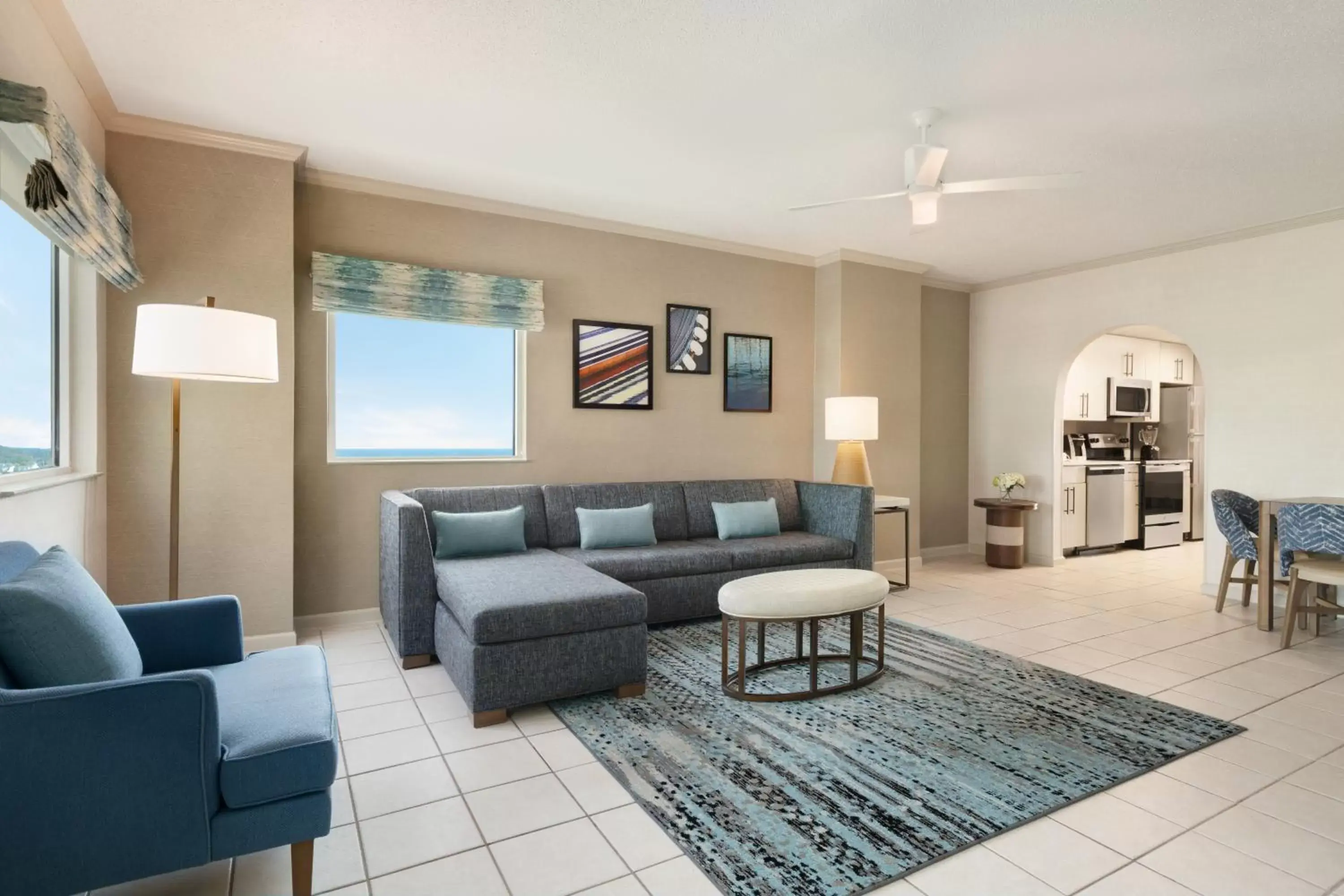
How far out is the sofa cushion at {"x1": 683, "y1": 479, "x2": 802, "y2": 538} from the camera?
4.87 metres

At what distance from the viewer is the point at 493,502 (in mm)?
4184

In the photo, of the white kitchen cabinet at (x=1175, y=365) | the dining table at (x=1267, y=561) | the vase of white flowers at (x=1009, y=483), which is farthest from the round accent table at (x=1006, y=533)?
the white kitchen cabinet at (x=1175, y=365)

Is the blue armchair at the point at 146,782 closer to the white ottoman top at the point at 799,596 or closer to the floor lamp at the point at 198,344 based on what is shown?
the floor lamp at the point at 198,344

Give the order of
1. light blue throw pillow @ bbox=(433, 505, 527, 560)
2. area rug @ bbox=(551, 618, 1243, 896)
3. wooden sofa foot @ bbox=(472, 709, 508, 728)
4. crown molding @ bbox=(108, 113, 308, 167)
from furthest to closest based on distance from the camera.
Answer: light blue throw pillow @ bbox=(433, 505, 527, 560) < crown molding @ bbox=(108, 113, 308, 167) < wooden sofa foot @ bbox=(472, 709, 508, 728) < area rug @ bbox=(551, 618, 1243, 896)

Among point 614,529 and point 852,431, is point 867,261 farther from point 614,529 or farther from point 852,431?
point 614,529

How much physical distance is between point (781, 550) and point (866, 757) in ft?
6.61

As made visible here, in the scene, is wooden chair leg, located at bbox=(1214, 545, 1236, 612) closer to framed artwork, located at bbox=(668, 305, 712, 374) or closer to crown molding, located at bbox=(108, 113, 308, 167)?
framed artwork, located at bbox=(668, 305, 712, 374)

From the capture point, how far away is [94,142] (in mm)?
3146

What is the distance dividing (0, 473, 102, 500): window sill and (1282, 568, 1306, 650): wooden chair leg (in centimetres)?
572

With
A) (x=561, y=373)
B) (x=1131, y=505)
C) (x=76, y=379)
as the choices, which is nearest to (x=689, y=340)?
(x=561, y=373)

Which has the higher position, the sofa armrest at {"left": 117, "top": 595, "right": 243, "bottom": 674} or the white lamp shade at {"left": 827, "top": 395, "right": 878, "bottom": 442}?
the white lamp shade at {"left": 827, "top": 395, "right": 878, "bottom": 442}

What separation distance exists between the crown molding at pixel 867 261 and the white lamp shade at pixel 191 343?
434 centimetres

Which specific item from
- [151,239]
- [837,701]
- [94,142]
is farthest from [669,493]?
[94,142]

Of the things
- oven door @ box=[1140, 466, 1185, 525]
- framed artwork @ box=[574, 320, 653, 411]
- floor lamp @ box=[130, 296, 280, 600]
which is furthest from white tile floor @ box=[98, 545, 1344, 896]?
oven door @ box=[1140, 466, 1185, 525]
